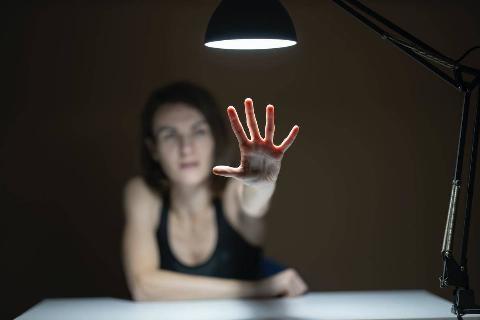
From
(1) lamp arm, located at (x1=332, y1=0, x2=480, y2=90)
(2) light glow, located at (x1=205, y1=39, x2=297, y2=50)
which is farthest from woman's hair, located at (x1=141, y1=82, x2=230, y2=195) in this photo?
(1) lamp arm, located at (x1=332, y1=0, x2=480, y2=90)

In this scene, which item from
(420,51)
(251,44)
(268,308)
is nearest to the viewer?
(420,51)

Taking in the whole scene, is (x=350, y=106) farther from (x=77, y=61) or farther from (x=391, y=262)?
(x=77, y=61)

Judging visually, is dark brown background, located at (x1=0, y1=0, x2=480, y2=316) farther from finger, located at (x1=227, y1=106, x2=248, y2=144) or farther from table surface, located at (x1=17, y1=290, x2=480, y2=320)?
finger, located at (x1=227, y1=106, x2=248, y2=144)

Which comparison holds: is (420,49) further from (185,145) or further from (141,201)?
(141,201)

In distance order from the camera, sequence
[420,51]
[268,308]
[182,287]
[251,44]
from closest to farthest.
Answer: [420,51]
[251,44]
[268,308]
[182,287]

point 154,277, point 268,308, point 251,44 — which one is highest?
point 251,44

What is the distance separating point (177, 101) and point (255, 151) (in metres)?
1.12

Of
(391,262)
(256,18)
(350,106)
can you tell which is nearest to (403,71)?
(350,106)

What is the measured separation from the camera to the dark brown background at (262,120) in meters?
3.82

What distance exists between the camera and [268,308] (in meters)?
3.33

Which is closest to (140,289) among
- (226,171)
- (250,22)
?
(226,171)

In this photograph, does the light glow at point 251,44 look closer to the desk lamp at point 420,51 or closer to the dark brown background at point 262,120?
the desk lamp at point 420,51

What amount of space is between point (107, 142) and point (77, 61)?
0.41 m

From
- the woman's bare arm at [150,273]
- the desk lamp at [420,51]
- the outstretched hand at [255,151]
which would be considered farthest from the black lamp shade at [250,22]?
the woman's bare arm at [150,273]
